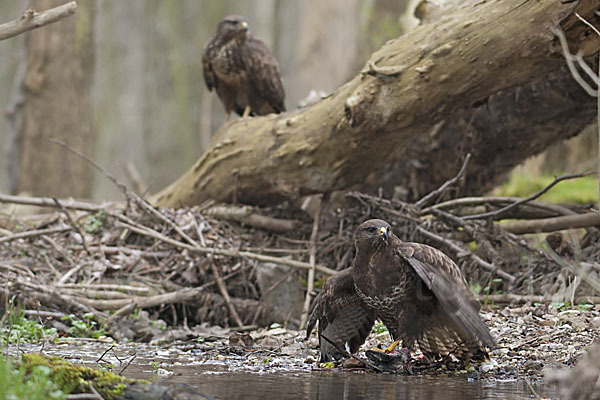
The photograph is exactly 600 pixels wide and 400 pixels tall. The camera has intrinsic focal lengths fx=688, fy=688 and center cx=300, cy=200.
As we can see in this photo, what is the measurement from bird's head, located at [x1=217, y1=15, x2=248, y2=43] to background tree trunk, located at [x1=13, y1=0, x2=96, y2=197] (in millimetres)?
4124

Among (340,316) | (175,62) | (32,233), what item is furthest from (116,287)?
(175,62)

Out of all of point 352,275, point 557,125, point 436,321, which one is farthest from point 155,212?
point 557,125

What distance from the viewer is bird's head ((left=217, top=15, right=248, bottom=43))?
26.0 ft

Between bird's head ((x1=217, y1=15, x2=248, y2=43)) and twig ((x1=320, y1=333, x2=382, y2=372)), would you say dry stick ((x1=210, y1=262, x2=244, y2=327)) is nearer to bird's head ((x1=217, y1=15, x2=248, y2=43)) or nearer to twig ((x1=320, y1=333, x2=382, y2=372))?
twig ((x1=320, y1=333, x2=382, y2=372))

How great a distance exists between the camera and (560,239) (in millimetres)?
5926

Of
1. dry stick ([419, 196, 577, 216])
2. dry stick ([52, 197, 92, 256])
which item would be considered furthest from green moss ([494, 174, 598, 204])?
dry stick ([52, 197, 92, 256])

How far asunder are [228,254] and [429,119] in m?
2.08

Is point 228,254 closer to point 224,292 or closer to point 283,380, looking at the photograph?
point 224,292

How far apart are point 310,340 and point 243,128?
2709 mm

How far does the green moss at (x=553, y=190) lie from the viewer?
33.8 ft

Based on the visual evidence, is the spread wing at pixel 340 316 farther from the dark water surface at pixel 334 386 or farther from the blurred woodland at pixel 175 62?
the blurred woodland at pixel 175 62

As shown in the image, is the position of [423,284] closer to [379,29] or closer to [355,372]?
[355,372]

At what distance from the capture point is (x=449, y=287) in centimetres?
360

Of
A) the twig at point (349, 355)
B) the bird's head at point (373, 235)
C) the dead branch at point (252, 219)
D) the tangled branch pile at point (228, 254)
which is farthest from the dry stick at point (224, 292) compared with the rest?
the bird's head at point (373, 235)
